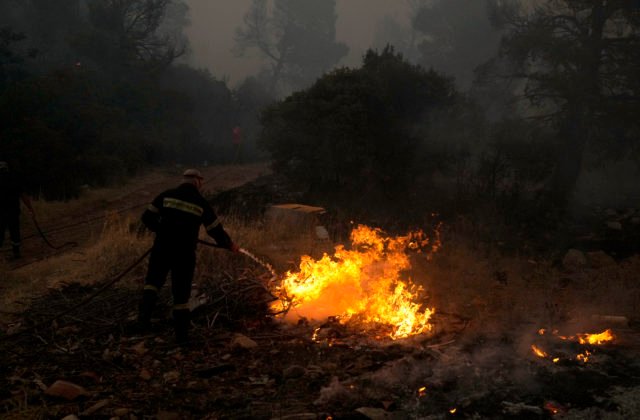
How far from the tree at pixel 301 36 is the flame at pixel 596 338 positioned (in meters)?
43.9

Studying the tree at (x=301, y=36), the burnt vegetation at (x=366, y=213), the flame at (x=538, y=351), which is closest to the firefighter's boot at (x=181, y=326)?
the burnt vegetation at (x=366, y=213)

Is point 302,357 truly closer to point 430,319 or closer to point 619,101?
point 430,319

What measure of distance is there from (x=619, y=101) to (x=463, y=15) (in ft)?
80.5

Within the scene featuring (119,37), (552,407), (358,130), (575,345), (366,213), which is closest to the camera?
(552,407)

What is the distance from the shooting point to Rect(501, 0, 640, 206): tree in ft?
41.2

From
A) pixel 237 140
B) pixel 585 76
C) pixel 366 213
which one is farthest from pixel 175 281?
pixel 237 140

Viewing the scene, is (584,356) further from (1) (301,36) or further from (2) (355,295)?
(1) (301,36)

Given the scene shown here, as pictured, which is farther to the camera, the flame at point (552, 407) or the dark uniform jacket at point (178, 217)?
the dark uniform jacket at point (178, 217)

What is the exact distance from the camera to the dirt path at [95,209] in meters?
9.51

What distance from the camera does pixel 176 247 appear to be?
17.0 ft

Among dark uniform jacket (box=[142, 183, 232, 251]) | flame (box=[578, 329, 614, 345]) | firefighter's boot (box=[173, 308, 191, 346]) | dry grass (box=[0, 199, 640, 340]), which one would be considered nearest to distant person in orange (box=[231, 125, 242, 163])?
dry grass (box=[0, 199, 640, 340])

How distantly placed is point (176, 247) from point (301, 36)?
150 ft

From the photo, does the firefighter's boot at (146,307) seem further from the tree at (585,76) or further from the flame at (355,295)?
the tree at (585,76)

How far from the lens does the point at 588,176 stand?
57.2 ft
